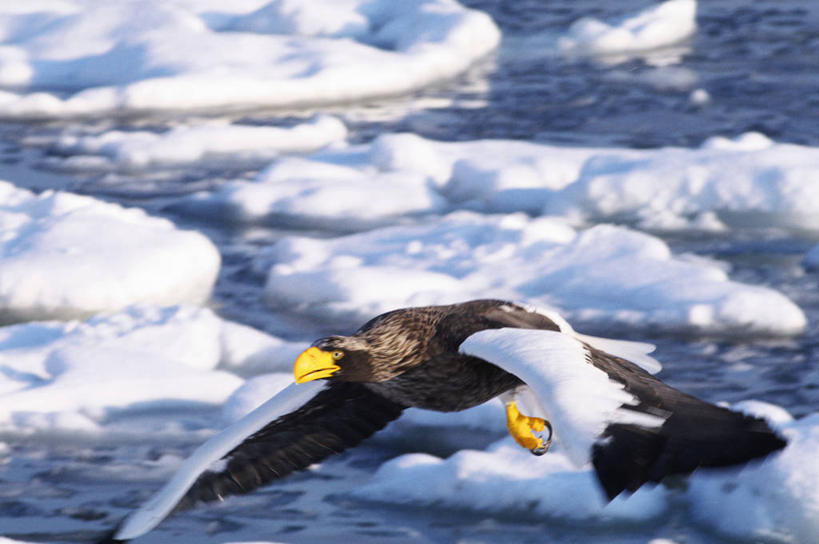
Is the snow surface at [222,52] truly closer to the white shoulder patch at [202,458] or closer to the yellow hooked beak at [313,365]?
the white shoulder patch at [202,458]

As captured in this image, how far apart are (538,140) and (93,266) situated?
4.49m

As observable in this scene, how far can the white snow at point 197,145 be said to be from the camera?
11383 millimetres

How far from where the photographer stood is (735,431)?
3707mm

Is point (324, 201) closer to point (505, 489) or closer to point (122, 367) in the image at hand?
point (122, 367)

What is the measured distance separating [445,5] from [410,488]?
10.5 metres

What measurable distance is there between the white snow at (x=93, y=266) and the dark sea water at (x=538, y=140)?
283 mm

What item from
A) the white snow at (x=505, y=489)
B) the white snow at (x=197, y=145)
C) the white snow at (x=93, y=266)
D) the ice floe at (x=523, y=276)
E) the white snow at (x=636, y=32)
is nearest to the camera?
the white snow at (x=505, y=489)

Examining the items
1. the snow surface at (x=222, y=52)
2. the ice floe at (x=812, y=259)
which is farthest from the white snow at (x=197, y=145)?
the ice floe at (x=812, y=259)

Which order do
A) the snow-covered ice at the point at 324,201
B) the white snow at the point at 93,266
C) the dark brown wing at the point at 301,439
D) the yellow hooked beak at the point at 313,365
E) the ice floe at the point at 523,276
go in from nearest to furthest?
the yellow hooked beak at the point at 313,365 < the dark brown wing at the point at 301,439 < the ice floe at the point at 523,276 < the white snow at the point at 93,266 < the snow-covered ice at the point at 324,201

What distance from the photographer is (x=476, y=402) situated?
4.86 metres

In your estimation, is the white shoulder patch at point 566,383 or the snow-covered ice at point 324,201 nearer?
the white shoulder patch at point 566,383

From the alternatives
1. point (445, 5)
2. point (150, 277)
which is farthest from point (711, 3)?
point (150, 277)

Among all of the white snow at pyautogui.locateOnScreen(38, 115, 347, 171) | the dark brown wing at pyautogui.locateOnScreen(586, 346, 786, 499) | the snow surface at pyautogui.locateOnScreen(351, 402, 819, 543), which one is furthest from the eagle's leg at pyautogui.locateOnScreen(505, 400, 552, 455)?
the white snow at pyautogui.locateOnScreen(38, 115, 347, 171)

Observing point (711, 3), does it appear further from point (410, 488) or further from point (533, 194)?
point (410, 488)
